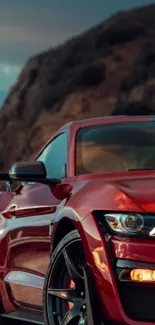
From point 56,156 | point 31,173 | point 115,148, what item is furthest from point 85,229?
point 56,156

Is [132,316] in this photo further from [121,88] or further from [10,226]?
[121,88]

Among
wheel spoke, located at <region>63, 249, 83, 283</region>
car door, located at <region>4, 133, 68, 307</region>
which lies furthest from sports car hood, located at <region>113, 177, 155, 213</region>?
car door, located at <region>4, 133, 68, 307</region>

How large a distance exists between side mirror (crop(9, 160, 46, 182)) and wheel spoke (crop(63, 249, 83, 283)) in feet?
3.54

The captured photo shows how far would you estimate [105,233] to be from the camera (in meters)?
5.71

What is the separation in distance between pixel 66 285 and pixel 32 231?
903mm

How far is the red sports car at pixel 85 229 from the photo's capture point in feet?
18.2

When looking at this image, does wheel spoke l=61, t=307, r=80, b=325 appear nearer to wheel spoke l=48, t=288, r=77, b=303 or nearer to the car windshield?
wheel spoke l=48, t=288, r=77, b=303

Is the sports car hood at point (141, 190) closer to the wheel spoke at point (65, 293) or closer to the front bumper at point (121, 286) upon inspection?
the front bumper at point (121, 286)

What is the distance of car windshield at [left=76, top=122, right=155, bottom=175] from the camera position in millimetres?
7316

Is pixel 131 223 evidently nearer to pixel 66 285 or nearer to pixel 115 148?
pixel 66 285

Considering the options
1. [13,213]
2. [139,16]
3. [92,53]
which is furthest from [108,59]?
[13,213]

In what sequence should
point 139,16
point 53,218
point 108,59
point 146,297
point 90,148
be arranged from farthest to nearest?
point 139,16
point 108,59
point 90,148
point 53,218
point 146,297

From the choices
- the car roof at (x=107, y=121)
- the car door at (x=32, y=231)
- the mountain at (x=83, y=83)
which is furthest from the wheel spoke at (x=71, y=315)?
the mountain at (x=83, y=83)

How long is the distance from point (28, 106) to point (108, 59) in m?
5.59
